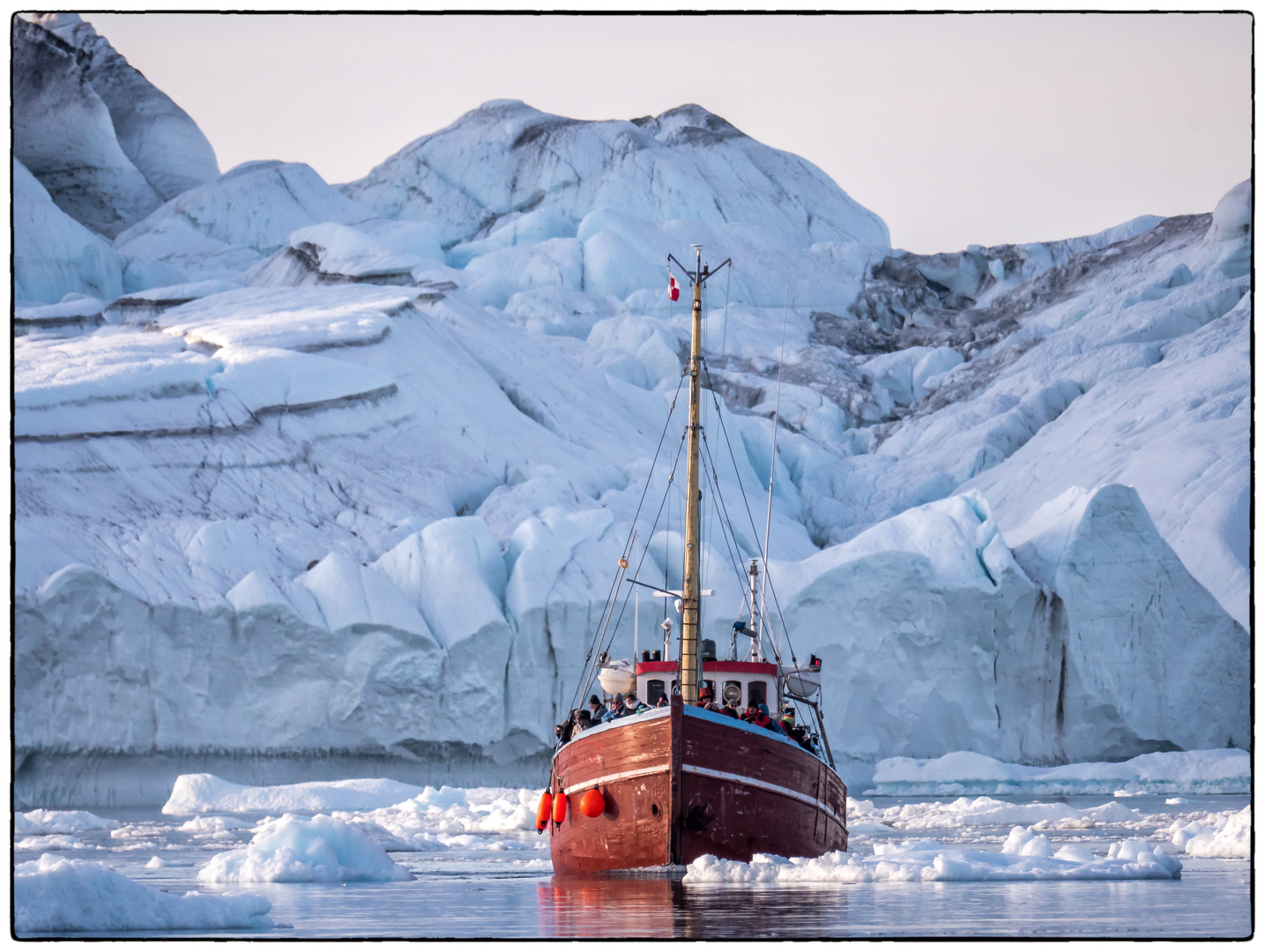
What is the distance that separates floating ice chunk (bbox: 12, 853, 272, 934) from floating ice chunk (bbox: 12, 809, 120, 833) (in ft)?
35.2

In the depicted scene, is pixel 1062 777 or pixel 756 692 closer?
pixel 756 692

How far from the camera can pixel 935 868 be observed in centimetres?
1241

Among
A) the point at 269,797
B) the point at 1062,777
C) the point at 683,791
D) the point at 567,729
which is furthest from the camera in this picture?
the point at 1062,777

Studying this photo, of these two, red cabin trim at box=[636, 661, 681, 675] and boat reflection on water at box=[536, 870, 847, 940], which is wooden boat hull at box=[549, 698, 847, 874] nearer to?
boat reflection on water at box=[536, 870, 847, 940]

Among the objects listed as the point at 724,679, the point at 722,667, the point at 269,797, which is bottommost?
the point at 269,797

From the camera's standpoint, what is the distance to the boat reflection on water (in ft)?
29.5

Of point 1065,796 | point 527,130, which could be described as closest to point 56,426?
point 1065,796

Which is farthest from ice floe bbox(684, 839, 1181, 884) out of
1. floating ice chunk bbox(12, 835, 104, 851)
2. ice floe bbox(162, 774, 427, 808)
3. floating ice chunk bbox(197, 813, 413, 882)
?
ice floe bbox(162, 774, 427, 808)

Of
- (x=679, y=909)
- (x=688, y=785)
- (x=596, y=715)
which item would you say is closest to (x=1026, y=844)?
(x=688, y=785)

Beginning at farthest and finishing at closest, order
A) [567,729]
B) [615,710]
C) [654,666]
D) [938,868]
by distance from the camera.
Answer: [654,666] → [567,729] → [615,710] → [938,868]

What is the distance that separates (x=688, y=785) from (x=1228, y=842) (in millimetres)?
5618

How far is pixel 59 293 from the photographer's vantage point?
4181cm

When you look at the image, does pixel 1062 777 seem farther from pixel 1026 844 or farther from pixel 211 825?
pixel 211 825

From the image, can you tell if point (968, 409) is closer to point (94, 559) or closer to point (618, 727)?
point (94, 559)
